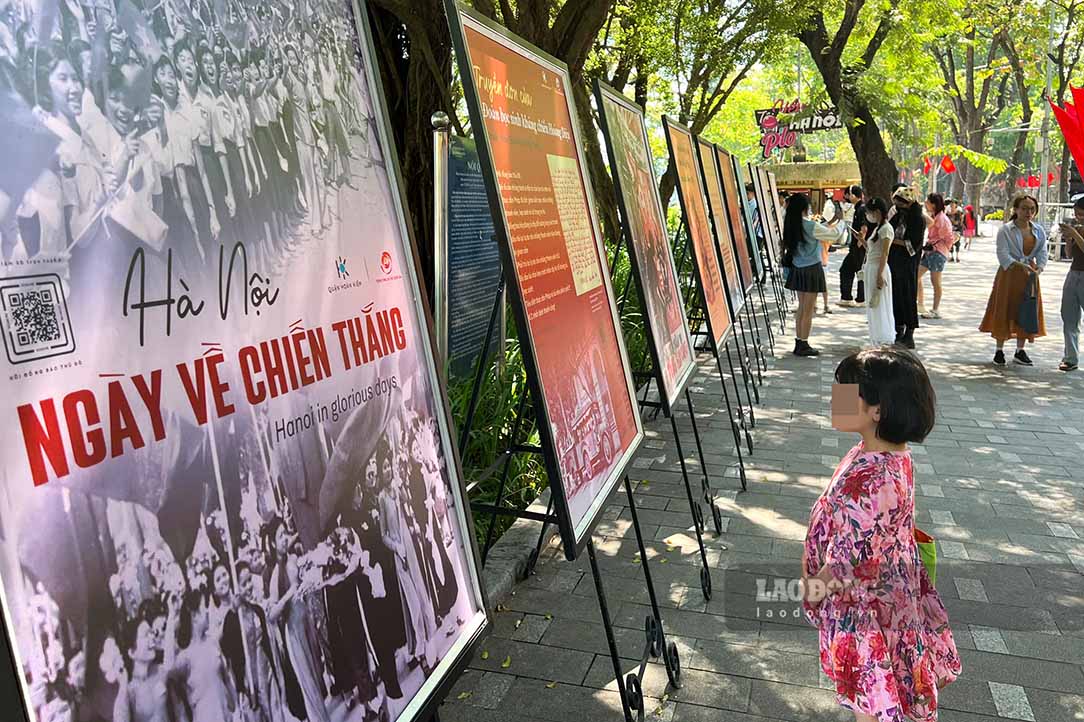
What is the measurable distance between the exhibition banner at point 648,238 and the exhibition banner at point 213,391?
2.06 m

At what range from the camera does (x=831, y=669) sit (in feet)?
8.20

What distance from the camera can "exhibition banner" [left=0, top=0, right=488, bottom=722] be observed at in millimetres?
1021

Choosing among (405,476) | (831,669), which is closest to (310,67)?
(405,476)

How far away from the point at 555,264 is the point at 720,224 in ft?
16.7

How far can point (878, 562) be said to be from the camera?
7.91 ft

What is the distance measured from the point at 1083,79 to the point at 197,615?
1467 inches

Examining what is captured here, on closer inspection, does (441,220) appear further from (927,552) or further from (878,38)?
(878,38)

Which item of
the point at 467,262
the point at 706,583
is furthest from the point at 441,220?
the point at 706,583

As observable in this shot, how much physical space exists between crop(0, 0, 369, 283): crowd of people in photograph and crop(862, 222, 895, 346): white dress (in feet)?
26.9

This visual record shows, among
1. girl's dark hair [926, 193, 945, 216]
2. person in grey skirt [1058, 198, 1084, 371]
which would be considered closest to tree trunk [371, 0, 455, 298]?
person in grey skirt [1058, 198, 1084, 371]

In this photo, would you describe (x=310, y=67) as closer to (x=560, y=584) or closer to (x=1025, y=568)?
(x=560, y=584)

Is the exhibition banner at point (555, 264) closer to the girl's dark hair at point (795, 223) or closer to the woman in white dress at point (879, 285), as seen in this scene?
the woman in white dress at point (879, 285)

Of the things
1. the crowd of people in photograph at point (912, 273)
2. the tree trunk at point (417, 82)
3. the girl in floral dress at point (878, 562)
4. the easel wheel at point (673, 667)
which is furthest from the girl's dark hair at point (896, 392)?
the crowd of people in photograph at point (912, 273)

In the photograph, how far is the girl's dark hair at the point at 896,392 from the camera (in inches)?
94.9
